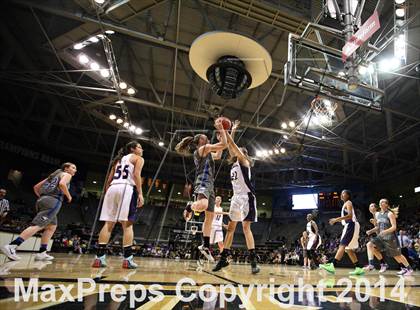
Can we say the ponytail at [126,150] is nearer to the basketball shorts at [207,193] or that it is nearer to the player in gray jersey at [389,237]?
the basketball shorts at [207,193]

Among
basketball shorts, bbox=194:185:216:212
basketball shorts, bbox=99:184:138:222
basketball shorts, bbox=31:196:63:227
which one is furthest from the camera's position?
basketball shorts, bbox=31:196:63:227

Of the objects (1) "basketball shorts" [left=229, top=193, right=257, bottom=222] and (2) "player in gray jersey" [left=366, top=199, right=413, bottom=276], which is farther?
(2) "player in gray jersey" [left=366, top=199, right=413, bottom=276]

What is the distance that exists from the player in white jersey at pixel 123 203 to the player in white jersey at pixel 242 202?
1.34 m

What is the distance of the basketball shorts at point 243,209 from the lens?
13.0ft

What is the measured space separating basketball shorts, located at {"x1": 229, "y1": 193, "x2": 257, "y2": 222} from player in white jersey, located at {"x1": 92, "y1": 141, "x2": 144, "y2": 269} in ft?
4.53

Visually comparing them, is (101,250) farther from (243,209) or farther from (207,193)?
(243,209)

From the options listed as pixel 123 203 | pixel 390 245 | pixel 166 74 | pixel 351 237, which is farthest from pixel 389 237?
pixel 166 74

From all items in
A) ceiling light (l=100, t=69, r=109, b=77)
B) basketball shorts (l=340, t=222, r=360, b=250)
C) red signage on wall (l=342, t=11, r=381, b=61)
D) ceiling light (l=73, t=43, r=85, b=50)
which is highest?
ceiling light (l=73, t=43, r=85, b=50)

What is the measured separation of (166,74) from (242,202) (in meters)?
9.40

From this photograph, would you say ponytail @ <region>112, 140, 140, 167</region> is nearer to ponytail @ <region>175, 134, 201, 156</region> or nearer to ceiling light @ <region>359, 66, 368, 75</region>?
ponytail @ <region>175, 134, 201, 156</region>

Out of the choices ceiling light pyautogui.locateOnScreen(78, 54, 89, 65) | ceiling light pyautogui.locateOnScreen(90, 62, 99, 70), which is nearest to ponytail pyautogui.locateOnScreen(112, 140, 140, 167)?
ceiling light pyautogui.locateOnScreen(90, 62, 99, 70)

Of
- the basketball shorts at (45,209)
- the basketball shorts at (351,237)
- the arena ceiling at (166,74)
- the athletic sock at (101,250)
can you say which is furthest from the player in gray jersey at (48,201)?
the basketball shorts at (351,237)

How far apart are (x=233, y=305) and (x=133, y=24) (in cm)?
986

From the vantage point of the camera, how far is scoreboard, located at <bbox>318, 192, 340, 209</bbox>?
22906 mm
